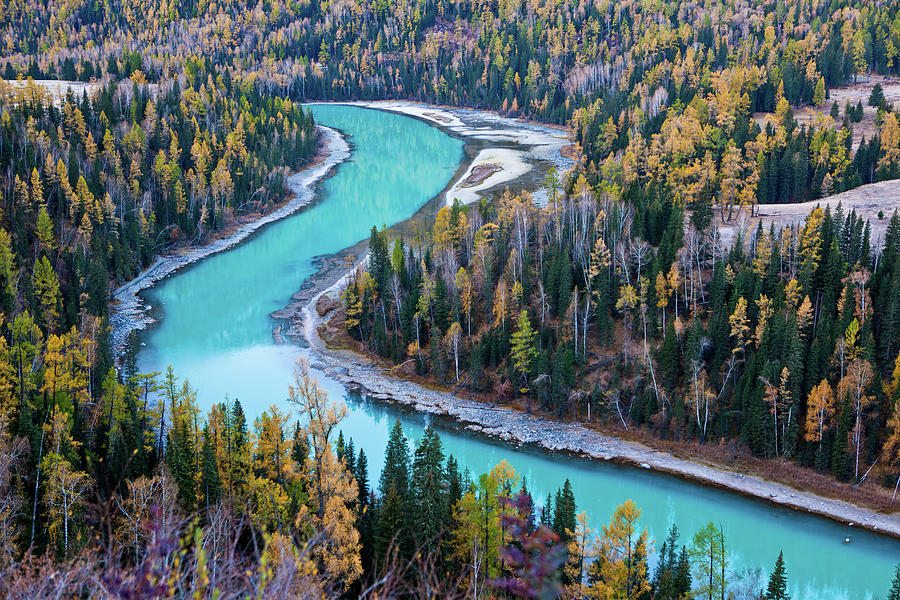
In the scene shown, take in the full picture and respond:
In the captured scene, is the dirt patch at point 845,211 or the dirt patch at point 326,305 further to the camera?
the dirt patch at point 326,305

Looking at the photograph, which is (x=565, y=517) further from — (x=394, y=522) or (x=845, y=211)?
(x=845, y=211)

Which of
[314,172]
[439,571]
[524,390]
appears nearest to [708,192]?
[524,390]

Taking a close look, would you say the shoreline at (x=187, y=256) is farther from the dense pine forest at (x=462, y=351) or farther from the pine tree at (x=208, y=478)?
the pine tree at (x=208, y=478)

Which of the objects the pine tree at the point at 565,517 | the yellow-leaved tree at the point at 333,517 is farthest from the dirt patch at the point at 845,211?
the yellow-leaved tree at the point at 333,517

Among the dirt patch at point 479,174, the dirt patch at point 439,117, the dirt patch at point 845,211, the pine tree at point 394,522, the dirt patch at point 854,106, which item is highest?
the dirt patch at point 854,106

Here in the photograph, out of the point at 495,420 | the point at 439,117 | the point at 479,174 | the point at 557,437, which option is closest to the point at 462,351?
the point at 495,420

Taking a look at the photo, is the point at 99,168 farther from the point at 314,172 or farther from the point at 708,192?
the point at 708,192
